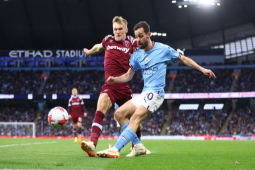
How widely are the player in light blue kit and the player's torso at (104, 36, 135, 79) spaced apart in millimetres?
1050

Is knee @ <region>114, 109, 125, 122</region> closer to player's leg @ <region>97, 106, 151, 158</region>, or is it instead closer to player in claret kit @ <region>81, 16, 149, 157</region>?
player in claret kit @ <region>81, 16, 149, 157</region>

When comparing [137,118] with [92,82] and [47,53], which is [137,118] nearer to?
[92,82]

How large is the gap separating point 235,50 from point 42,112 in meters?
24.8

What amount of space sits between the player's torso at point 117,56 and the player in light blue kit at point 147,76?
105cm

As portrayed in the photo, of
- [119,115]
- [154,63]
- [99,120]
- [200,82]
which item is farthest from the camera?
[200,82]

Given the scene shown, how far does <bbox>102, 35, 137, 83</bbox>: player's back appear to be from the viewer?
27.3ft

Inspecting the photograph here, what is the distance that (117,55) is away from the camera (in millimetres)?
8398

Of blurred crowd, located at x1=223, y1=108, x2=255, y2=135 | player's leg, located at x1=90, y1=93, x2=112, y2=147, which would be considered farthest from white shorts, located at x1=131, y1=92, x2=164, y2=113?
blurred crowd, located at x1=223, y1=108, x2=255, y2=135

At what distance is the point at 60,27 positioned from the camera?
4644 cm

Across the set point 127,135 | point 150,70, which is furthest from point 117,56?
point 127,135

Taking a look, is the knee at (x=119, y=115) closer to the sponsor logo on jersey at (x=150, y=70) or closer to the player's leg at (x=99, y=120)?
the player's leg at (x=99, y=120)

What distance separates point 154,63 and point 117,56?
1.45m

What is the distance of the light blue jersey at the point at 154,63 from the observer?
7047 mm

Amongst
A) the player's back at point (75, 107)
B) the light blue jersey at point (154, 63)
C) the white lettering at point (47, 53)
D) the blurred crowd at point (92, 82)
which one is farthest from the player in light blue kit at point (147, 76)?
the white lettering at point (47, 53)
